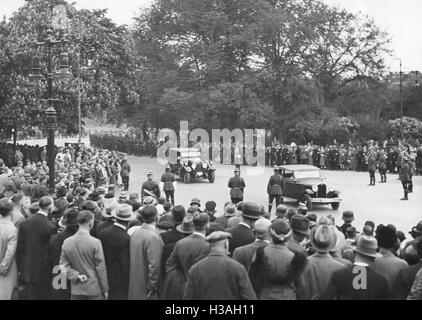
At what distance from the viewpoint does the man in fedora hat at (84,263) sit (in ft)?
21.9

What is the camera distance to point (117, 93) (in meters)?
39.4

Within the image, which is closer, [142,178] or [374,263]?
[374,263]

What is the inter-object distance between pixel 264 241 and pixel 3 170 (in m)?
13.9

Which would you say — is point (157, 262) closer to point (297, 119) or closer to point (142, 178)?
point (142, 178)

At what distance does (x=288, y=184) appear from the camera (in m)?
20.6

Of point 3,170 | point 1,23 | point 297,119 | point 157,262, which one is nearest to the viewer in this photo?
point 157,262

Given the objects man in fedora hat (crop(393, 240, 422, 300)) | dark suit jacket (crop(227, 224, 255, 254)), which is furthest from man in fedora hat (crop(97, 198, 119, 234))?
man in fedora hat (crop(393, 240, 422, 300))

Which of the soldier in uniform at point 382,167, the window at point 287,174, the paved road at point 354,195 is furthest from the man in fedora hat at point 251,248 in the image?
the soldier in uniform at point 382,167

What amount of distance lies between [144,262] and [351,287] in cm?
280

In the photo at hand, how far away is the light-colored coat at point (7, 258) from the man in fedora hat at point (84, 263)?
114cm

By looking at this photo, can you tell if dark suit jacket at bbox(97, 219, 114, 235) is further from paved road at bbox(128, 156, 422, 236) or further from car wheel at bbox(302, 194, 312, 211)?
car wheel at bbox(302, 194, 312, 211)

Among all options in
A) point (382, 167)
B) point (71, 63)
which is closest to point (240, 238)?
point (382, 167)

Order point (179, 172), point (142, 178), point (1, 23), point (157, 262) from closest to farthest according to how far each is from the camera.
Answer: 1. point (157, 262)
2. point (179, 172)
3. point (142, 178)
4. point (1, 23)
